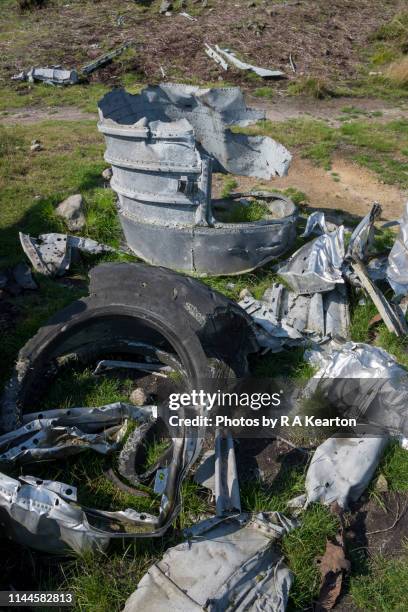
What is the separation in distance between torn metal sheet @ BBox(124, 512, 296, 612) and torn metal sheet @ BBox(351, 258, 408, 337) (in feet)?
7.25

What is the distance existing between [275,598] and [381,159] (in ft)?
24.3

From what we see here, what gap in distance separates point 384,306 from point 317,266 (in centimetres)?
75

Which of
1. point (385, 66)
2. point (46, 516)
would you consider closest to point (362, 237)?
point (46, 516)

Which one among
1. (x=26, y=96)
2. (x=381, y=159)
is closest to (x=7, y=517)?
(x=381, y=159)

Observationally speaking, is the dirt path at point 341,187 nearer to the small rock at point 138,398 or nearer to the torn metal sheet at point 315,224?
the torn metal sheet at point 315,224

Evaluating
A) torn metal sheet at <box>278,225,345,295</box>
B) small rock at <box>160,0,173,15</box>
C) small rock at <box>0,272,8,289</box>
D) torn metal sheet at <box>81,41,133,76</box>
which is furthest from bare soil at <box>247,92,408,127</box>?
small rock at <box>160,0,173,15</box>

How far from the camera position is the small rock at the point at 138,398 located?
4027mm

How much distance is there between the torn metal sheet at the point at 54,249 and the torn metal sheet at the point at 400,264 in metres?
3.05

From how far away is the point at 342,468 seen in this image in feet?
11.2

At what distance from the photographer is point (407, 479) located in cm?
349

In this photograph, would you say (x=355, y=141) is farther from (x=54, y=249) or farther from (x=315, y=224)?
(x=54, y=249)

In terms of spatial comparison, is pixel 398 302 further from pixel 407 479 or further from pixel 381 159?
pixel 381 159

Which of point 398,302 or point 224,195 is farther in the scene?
point 224,195

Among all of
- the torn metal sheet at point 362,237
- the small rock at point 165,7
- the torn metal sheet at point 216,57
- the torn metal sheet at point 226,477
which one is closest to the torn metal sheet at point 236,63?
the torn metal sheet at point 216,57
